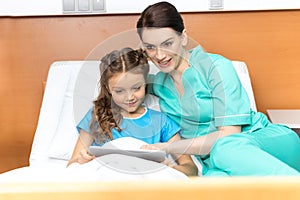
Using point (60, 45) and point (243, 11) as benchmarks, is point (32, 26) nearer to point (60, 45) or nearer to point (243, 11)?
point (60, 45)

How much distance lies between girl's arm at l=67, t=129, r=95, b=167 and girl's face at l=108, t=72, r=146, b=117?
0.16m

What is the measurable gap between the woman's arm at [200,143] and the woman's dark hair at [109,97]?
214 mm

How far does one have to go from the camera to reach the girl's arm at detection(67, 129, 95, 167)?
164 cm

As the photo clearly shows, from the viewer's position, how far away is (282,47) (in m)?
2.37

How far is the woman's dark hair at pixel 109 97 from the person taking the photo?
1.72m

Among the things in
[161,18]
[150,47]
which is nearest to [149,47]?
[150,47]

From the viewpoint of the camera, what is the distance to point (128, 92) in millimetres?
1703

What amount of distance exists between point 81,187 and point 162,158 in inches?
36.1

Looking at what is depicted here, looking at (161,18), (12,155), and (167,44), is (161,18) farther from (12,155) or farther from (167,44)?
(12,155)

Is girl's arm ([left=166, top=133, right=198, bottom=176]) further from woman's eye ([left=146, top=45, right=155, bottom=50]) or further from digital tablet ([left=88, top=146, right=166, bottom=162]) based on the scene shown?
woman's eye ([left=146, top=45, right=155, bottom=50])

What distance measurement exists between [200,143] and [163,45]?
1.23 feet

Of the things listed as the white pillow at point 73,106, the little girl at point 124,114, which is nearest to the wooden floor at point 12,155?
the white pillow at point 73,106

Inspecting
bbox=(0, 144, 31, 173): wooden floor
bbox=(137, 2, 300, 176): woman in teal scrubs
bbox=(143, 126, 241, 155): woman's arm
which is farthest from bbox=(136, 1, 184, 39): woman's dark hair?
bbox=(0, 144, 31, 173): wooden floor

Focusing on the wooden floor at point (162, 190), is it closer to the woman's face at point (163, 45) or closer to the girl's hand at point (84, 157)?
the girl's hand at point (84, 157)
